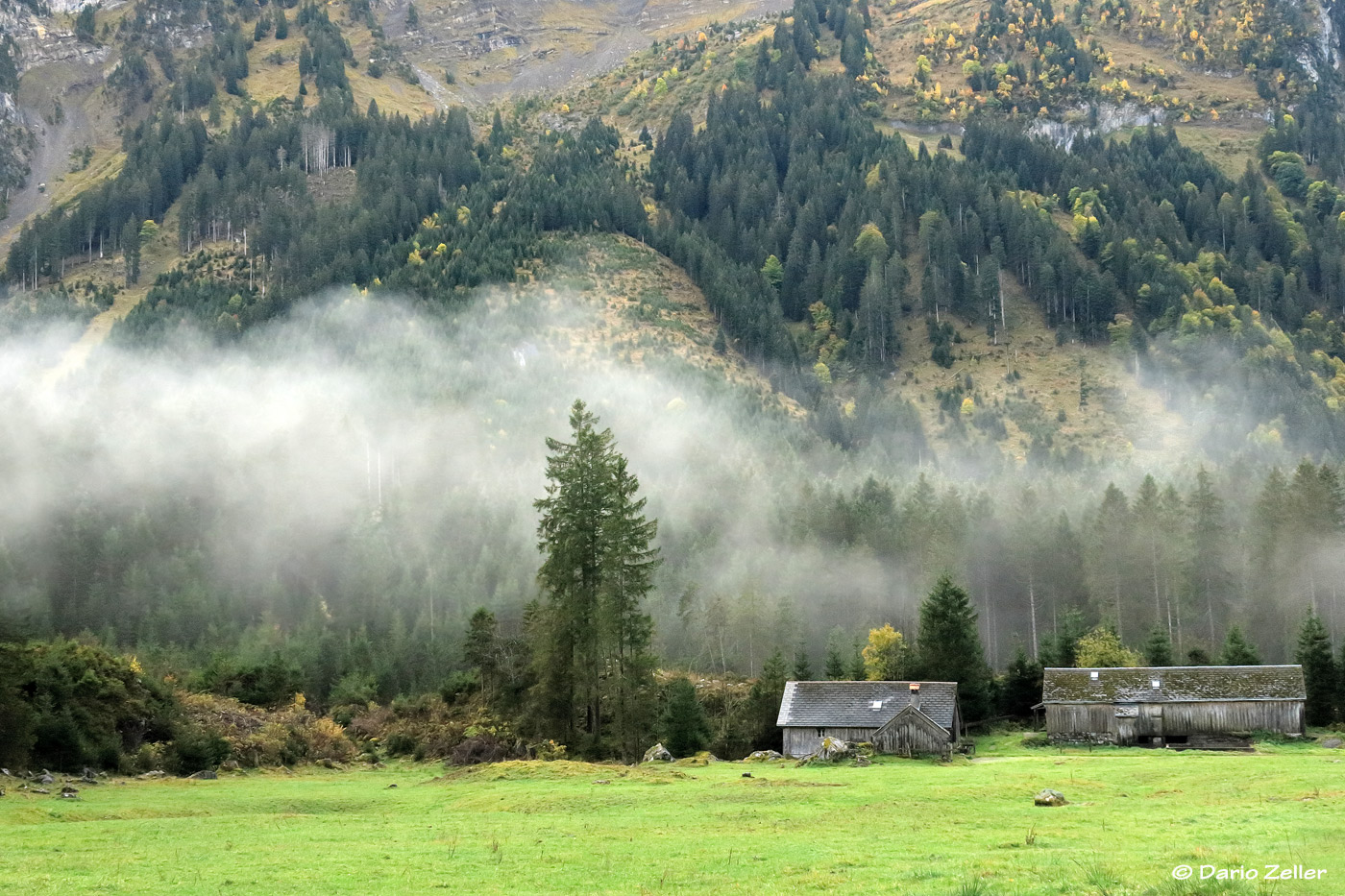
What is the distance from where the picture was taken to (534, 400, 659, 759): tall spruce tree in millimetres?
59375

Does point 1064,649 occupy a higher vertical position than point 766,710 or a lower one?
higher

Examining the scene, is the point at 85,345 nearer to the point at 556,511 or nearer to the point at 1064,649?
the point at 556,511

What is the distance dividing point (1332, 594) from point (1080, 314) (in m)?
106

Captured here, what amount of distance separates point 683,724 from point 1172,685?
1117 inches

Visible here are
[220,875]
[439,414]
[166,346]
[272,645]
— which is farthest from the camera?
[166,346]

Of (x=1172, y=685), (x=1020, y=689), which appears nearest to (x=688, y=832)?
(x=1172, y=685)

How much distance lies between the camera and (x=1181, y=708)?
68375mm

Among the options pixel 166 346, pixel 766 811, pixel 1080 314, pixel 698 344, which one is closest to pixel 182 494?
pixel 166 346

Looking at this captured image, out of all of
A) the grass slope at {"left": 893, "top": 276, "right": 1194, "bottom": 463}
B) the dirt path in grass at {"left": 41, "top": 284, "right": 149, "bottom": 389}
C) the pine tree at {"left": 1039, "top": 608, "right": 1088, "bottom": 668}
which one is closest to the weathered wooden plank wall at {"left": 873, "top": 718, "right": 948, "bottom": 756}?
the pine tree at {"left": 1039, "top": 608, "right": 1088, "bottom": 668}

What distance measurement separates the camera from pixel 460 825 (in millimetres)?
32188

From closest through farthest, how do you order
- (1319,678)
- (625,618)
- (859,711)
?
1. (625,618)
2. (859,711)
3. (1319,678)

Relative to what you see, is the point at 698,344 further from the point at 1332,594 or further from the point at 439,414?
the point at 1332,594

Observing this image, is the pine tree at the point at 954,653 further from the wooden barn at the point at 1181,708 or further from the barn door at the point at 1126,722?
the barn door at the point at 1126,722

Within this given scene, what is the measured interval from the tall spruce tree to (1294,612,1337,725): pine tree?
39.9 m
